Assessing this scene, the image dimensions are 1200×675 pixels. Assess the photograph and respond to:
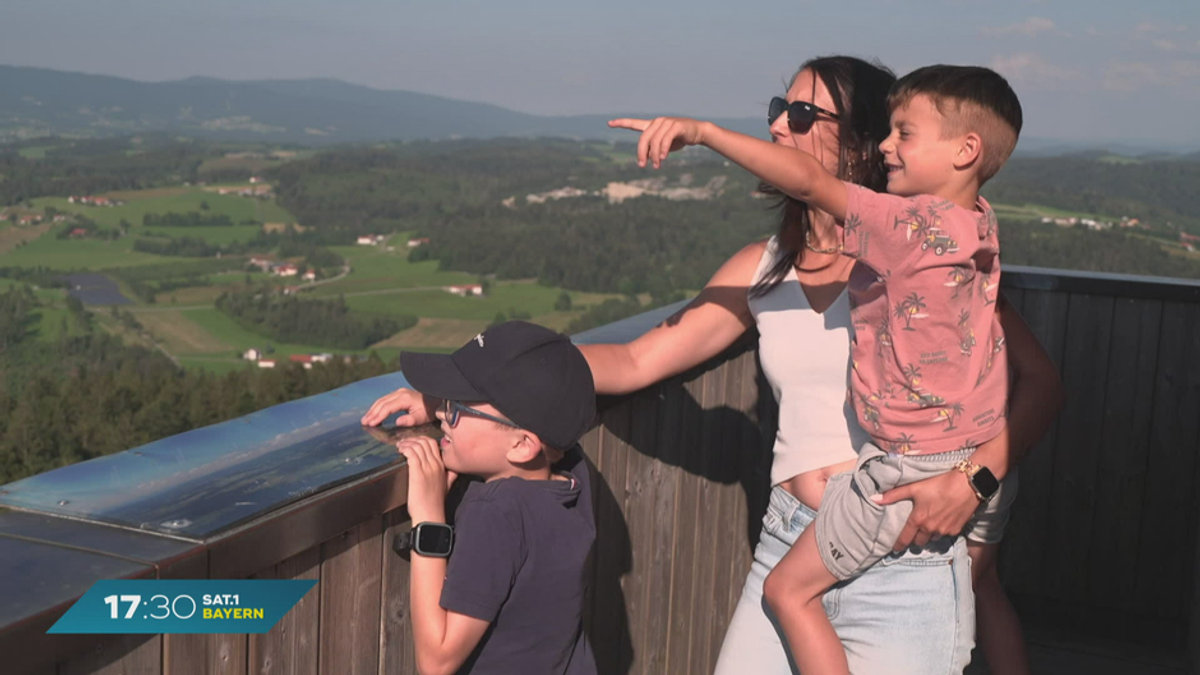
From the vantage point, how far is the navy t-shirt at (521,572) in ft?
4.57

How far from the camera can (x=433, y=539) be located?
4.62ft

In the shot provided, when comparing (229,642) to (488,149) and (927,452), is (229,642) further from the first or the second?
(488,149)

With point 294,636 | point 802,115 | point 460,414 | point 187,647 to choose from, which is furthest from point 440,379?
point 802,115

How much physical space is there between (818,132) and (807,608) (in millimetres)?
812

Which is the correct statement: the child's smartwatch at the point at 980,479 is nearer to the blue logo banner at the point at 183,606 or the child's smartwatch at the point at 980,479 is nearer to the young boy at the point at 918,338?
the young boy at the point at 918,338

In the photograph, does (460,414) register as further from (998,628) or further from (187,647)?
(998,628)

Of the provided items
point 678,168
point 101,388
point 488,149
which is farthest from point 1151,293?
point 488,149

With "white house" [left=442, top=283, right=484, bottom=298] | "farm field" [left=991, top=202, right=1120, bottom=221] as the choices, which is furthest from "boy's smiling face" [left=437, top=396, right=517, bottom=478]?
"white house" [left=442, top=283, right=484, bottom=298]

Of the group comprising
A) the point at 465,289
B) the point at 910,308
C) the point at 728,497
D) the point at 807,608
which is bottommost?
the point at 465,289

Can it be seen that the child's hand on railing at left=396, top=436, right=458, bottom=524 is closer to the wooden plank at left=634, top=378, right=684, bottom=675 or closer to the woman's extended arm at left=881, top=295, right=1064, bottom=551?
the woman's extended arm at left=881, top=295, right=1064, bottom=551

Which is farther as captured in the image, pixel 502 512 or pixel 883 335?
pixel 883 335

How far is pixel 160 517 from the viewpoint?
1.14 metres

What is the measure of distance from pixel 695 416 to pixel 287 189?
7092 cm

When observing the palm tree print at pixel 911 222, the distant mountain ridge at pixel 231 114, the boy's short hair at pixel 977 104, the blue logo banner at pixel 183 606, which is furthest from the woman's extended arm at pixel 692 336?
the distant mountain ridge at pixel 231 114
